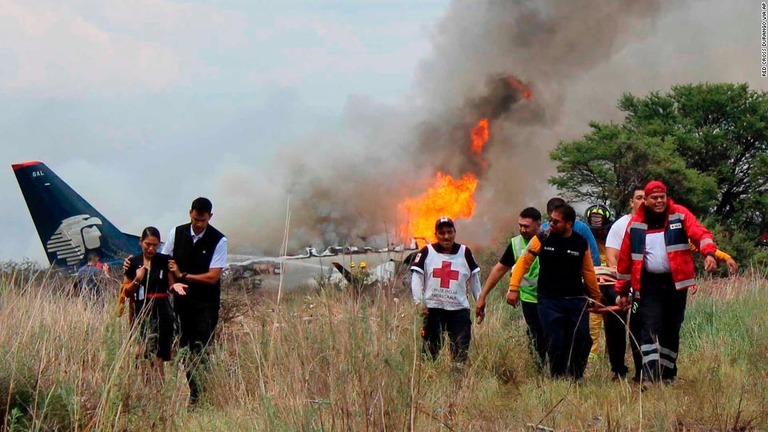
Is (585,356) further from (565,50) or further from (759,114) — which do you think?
(759,114)

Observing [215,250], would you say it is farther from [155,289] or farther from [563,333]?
[563,333]

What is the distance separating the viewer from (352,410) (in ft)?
14.0

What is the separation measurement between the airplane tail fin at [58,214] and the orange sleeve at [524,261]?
615 inches

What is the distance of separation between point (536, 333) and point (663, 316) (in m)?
1.34

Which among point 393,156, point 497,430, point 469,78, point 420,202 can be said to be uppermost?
point 469,78

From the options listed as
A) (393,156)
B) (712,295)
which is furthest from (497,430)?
(393,156)

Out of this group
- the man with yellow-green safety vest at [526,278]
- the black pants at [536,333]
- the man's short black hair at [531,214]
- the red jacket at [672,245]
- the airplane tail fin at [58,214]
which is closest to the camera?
the red jacket at [672,245]

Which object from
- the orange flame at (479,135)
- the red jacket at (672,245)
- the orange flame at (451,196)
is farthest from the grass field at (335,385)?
the orange flame at (479,135)

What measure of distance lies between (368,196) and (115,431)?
35739 mm

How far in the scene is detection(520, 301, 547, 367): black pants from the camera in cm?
794

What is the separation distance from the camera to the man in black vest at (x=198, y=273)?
7.98 meters

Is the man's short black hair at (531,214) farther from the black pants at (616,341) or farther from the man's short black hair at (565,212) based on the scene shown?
the black pants at (616,341)

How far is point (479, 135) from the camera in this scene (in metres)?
35.5

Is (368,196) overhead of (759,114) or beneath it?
beneath
